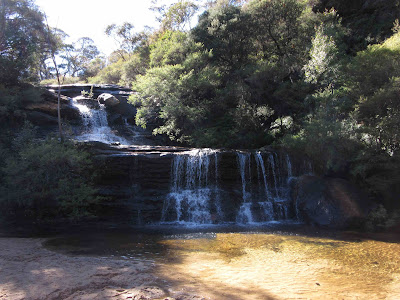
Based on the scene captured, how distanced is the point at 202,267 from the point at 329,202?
296 inches

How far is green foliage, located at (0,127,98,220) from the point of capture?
11.4 m

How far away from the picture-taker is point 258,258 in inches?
288

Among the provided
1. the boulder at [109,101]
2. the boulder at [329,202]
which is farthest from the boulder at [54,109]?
the boulder at [329,202]

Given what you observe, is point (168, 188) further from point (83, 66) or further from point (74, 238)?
point (83, 66)

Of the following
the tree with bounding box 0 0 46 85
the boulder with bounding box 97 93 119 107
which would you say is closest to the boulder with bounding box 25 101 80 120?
the tree with bounding box 0 0 46 85

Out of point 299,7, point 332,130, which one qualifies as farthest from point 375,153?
point 299,7

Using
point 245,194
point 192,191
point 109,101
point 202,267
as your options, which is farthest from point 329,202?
point 109,101

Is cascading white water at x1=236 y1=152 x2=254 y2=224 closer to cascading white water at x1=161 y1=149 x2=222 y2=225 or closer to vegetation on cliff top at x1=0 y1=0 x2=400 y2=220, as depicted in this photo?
cascading white water at x1=161 y1=149 x2=222 y2=225

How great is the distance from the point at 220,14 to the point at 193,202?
56.8ft

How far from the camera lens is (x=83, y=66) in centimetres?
5228

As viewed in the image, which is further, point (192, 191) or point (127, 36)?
point (127, 36)

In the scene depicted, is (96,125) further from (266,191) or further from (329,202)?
(329,202)

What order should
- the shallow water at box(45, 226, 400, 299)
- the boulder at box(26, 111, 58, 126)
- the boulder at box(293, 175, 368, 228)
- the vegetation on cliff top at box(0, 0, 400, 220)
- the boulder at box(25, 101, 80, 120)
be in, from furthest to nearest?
the boulder at box(25, 101, 80, 120), the boulder at box(26, 111, 58, 126), the vegetation on cliff top at box(0, 0, 400, 220), the boulder at box(293, 175, 368, 228), the shallow water at box(45, 226, 400, 299)

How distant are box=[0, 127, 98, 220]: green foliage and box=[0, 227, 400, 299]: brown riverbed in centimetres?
269
